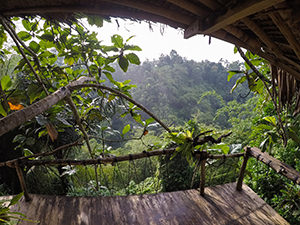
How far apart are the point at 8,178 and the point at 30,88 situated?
3.22 meters

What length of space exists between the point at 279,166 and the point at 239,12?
1.27 metres

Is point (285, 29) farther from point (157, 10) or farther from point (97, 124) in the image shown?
point (97, 124)

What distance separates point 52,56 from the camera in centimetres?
142

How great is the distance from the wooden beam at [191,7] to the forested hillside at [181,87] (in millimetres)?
8956

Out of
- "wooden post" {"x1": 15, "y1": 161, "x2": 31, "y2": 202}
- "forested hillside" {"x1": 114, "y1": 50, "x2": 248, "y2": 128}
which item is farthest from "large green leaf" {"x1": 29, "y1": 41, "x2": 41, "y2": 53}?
"forested hillside" {"x1": 114, "y1": 50, "x2": 248, "y2": 128}

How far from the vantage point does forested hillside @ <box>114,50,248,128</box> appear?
10.8 m

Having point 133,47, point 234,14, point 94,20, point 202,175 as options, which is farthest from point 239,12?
point 202,175

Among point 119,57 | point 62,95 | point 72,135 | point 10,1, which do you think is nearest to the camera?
point 10,1

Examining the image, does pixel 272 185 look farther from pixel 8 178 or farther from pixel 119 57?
pixel 8 178

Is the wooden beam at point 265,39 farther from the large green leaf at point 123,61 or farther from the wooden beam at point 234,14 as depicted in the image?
the large green leaf at point 123,61

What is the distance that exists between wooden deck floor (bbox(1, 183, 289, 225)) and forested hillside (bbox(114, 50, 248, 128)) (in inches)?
318

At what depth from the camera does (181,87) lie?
12.4m

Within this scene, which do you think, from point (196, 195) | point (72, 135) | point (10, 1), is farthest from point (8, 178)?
point (10, 1)

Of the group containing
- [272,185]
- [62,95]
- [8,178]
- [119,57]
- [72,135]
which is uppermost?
[119,57]
